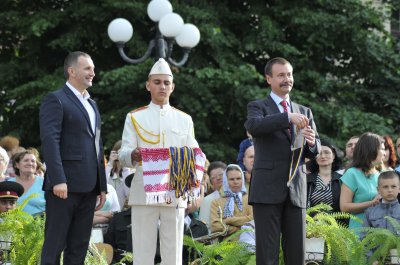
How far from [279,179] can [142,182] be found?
1247mm

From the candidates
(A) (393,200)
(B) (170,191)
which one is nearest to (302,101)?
(A) (393,200)

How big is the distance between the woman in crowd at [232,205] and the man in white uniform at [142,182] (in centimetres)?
250

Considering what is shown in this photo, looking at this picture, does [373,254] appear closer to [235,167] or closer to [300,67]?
[235,167]

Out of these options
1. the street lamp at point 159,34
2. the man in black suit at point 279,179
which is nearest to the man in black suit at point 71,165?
the man in black suit at point 279,179

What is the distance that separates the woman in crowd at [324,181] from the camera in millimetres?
11219

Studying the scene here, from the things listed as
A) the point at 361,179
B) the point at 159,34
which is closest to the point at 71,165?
the point at 361,179

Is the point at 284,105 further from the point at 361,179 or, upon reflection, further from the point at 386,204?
the point at 361,179

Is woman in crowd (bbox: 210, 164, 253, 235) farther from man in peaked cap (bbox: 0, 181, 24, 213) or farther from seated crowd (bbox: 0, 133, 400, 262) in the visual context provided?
man in peaked cap (bbox: 0, 181, 24, 213)

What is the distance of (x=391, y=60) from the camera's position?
19609 mm

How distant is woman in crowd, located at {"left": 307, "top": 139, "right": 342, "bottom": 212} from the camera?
11219mm

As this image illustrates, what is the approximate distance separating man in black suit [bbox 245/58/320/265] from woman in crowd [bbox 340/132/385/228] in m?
2.51

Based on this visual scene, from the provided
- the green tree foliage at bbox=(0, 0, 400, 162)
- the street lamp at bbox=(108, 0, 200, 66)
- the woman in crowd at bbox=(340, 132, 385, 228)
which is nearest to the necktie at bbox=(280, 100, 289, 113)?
the woman in crowd at bbox=(340, 132, 385, 228)

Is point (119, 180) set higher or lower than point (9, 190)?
higher

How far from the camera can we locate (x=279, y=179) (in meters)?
8.16
